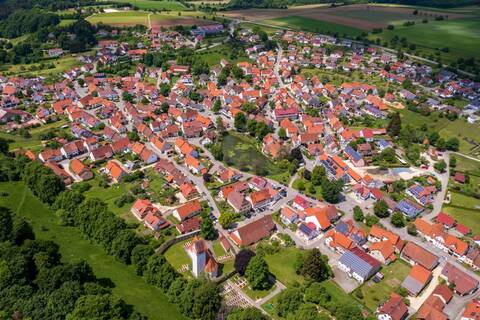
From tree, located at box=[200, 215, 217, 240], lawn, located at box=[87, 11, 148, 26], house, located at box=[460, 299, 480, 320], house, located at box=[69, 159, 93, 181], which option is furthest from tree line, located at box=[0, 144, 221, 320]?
lawn, located at box=[87, 11, 148, 26]

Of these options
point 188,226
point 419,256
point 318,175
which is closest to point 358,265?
point 419,256

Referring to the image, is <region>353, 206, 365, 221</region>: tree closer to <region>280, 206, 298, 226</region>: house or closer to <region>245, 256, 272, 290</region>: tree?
<region>280, 206, 298, 226</region>: house

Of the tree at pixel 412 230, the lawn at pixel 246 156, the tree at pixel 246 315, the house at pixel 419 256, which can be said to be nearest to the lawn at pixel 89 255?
the tree at pixel 246 315

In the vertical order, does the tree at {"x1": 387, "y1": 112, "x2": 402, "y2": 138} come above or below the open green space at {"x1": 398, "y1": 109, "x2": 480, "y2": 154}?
above

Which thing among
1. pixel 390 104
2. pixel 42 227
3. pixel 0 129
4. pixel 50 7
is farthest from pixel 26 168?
pixel 50 7

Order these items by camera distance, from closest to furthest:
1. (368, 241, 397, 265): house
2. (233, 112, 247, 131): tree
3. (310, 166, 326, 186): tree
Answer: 1. (368, 241, 397, 265): house
2. (310, 166, 326, 186): tree
3. (233, 112, 247, 131): tree

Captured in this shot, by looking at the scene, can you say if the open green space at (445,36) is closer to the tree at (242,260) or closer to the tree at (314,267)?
the tree at (314,267)
